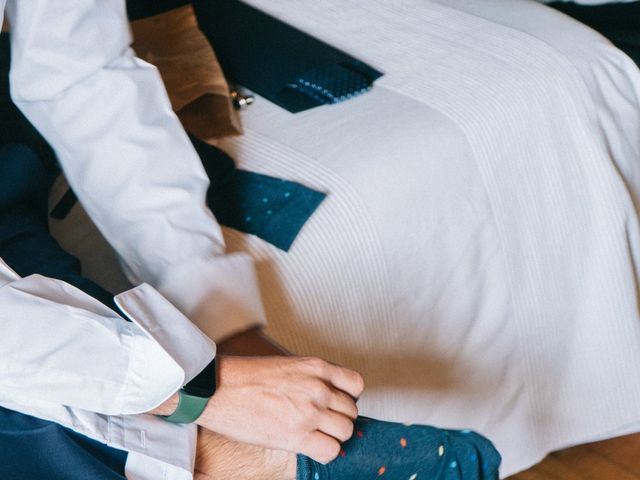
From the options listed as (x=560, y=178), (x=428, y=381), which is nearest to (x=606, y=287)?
(x=560, y=178)

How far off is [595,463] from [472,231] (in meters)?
0.52

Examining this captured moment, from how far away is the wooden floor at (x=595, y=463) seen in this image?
149cm

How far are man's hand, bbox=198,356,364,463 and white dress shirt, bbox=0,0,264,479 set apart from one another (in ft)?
0.15

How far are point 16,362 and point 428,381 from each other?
644mm

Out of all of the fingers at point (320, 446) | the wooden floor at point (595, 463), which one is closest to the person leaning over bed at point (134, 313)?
the fingers at point (320, 446)

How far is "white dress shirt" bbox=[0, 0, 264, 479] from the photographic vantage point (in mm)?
905

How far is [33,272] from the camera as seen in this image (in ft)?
3.56

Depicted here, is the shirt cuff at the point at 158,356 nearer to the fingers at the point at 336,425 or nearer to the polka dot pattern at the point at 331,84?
the fingers at the point at 336,425

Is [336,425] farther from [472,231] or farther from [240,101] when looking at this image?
[240,101]

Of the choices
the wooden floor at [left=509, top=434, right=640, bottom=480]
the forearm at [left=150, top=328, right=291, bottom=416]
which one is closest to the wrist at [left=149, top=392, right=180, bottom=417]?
the forearm at [left=150, top=328, right=291, bottom=416]

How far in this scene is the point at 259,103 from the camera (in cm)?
145

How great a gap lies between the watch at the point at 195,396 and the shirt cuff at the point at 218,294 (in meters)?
0.11

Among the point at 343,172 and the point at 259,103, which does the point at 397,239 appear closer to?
the point at 343,172

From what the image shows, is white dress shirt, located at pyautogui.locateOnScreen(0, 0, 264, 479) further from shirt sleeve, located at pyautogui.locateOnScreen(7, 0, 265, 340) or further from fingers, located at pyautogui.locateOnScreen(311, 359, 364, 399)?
fingers, located at pyautogui.locateOnScreen(311, 359, 364, 399)
